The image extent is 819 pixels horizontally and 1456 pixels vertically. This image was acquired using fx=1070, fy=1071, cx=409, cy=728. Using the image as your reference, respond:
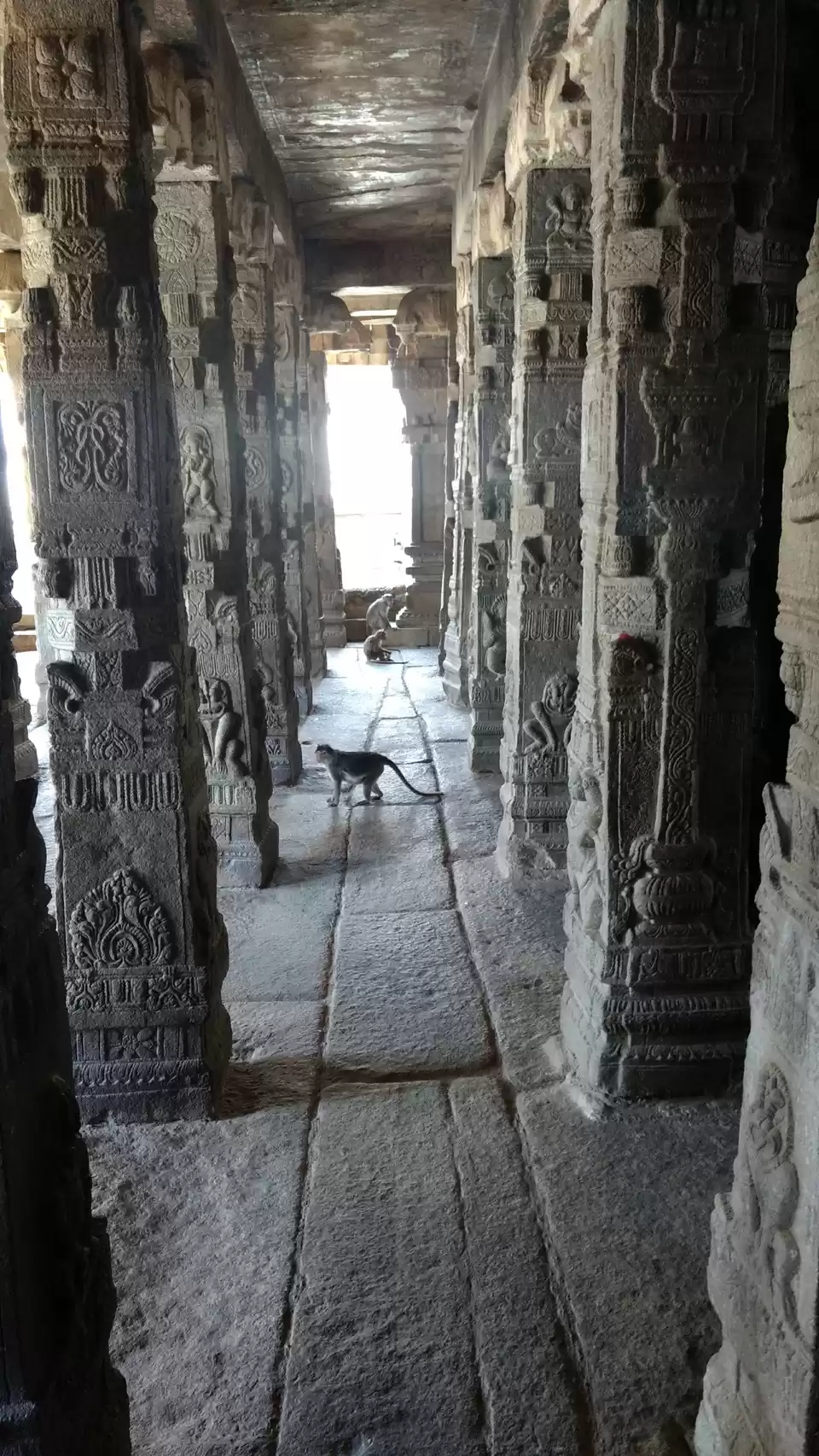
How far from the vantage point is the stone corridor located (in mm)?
2893

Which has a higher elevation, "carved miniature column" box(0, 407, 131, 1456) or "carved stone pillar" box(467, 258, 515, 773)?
"carved stone pillar" box(467, 258, 515, 773)

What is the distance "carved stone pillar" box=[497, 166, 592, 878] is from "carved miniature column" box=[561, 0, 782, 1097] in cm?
197

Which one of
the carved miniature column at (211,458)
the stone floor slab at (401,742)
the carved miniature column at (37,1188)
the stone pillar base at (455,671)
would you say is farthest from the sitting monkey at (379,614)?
the carved miniature column at (37,1188)

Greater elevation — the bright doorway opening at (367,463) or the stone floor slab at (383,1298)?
the bright doorway opening at (367,463)

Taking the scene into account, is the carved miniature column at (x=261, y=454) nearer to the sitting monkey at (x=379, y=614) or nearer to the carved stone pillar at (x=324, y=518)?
the carved stone pillar at (x=324, y=518)

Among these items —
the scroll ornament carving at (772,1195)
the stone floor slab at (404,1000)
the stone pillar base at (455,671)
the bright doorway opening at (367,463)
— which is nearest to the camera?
the scroll ornament carving at (772,1195)

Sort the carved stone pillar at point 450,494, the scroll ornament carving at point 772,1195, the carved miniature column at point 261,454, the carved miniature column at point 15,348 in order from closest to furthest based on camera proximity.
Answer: the scroll ornament carving at point 772,1195 → the carved miniature column at point 261,454 → the carved miniature column at point 15,348 → the carved stone pillar at point 450,494

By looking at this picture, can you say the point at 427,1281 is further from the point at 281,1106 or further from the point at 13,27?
the point at 13,27

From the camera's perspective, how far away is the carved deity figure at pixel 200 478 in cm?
625

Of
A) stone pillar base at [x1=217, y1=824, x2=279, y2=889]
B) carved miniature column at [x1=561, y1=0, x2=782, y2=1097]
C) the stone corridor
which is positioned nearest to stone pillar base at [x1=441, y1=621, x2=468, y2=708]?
stone pillar base at [x1=217, y1=824, x2=279, y2=889]

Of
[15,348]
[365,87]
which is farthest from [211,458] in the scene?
[15,348]

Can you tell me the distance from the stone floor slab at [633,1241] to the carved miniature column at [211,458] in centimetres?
273

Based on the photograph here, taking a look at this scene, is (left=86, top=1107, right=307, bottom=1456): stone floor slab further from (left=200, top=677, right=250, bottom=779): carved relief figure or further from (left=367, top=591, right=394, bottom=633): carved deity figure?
(left=367, top=591, right=394, bottom=633): carved deity figure

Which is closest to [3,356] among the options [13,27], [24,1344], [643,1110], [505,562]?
[505,562]
